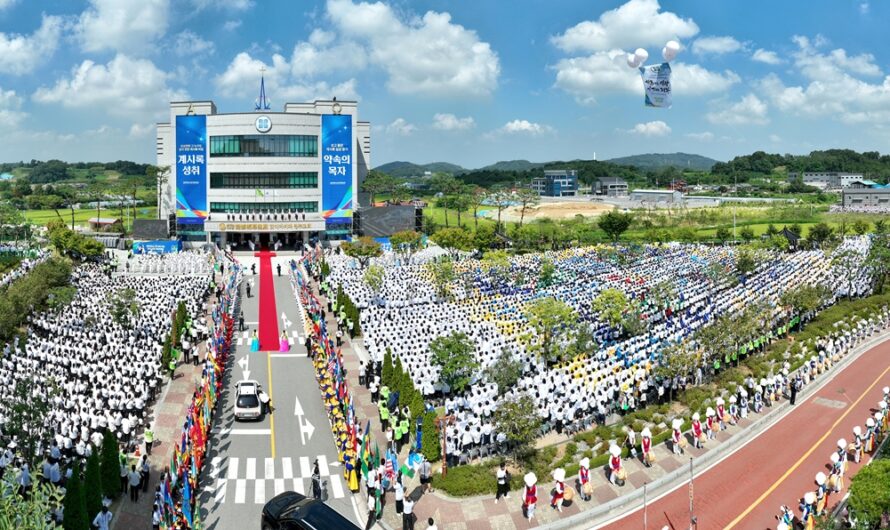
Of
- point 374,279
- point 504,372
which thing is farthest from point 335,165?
point 504,372

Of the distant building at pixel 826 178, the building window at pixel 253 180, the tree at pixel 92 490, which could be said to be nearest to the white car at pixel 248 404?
the tree at pixel 92 490

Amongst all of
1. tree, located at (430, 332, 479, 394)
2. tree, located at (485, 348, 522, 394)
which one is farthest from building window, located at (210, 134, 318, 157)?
tree, located at (485, 348, 522, 394)

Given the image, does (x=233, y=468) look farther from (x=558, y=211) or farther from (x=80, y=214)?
(x=558, y=211)

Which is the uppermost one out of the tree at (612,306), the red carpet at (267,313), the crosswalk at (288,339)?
the tree at (612,306)

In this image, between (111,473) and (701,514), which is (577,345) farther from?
(111,473)

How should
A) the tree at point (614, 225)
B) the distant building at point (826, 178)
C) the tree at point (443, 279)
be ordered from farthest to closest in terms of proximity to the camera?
the distant building at point (826, 178) → the tree at point (614, 225) → the tree at point (443, 279)

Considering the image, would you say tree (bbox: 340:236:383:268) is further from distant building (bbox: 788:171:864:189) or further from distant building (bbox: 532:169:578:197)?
distant building (bbox: 788:171:864:189)

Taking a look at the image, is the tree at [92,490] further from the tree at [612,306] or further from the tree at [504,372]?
the tree at [612,306]

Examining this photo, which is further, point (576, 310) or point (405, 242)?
point (405, 242)
